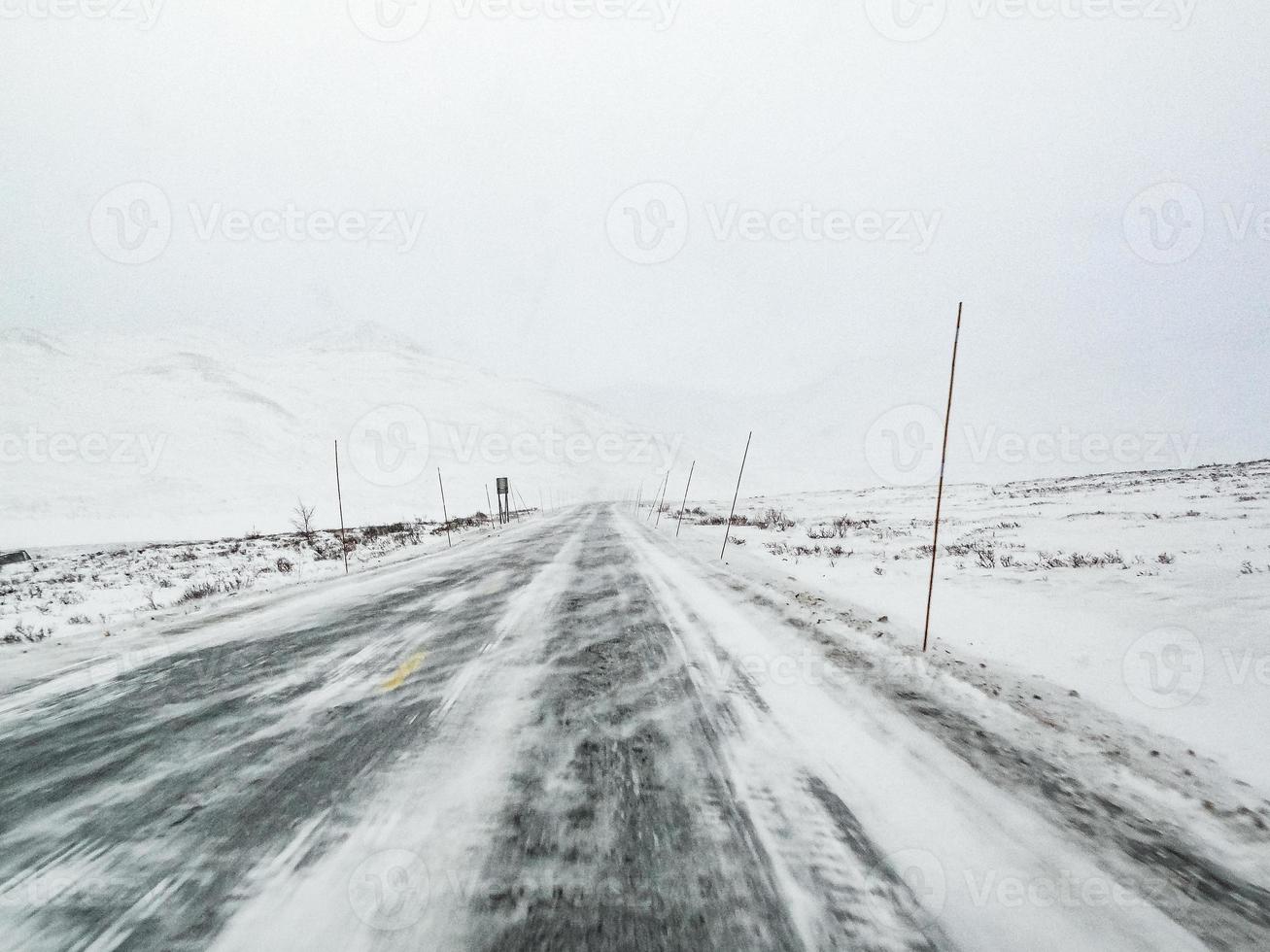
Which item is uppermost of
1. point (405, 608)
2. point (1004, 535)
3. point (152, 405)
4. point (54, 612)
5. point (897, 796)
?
point (152, 405)

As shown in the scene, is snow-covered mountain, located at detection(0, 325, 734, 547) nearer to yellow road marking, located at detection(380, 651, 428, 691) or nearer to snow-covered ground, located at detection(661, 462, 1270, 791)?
yellow road marking, located at detection(380, 651, 428, 691)

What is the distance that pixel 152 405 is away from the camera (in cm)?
6397

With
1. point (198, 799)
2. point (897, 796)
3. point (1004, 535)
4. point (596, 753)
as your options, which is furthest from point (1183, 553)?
point (198, 799)

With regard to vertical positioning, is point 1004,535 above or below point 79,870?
above

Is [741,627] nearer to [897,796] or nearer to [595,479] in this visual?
[897,796]

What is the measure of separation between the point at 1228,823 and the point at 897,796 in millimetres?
1501

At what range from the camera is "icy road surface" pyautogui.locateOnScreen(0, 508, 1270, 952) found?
1.88 meters

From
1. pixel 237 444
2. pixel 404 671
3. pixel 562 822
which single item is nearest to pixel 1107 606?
pixel 562 822

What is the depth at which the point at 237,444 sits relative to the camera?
197 ft

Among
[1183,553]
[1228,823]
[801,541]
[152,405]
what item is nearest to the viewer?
[1228,823]

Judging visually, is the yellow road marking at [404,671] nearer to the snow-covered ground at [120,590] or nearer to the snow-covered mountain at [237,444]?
the snow-covered ground at [120,590]

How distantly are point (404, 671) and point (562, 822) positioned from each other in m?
2.72

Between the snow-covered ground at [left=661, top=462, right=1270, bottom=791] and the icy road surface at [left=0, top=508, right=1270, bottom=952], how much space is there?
4.64 ft

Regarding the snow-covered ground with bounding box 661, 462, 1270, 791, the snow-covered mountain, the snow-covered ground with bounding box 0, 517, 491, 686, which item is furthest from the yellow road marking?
the snow-covered mountain
